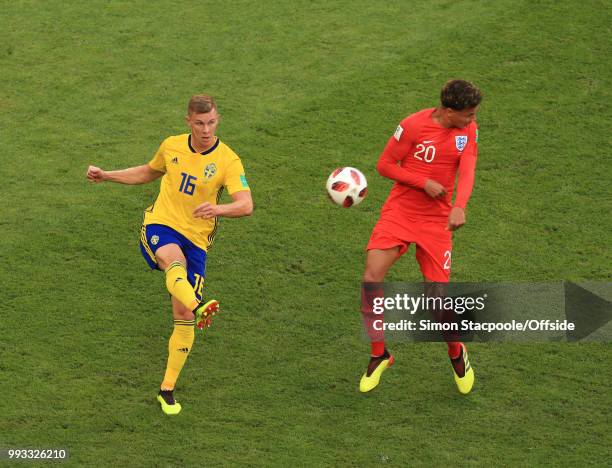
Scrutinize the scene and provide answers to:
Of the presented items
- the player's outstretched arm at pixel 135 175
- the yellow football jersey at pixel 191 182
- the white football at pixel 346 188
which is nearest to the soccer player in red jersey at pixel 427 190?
the white football at pixel 346 188

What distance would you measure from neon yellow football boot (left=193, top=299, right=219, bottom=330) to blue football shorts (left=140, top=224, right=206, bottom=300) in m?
0.46

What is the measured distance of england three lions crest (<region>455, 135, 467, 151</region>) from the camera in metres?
7.72

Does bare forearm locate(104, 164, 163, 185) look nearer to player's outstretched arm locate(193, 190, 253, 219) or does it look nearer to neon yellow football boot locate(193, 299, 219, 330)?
player's outstretched arm locate(193, 190, 253, 219)

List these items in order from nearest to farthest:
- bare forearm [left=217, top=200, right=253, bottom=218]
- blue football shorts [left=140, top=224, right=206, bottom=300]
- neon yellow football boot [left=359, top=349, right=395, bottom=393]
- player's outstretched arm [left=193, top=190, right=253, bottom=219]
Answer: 1. player's outstretched arm [left=193, top=190, right=253, bottom=219]
2. bare forearm [left=217, top=200, right=253, bottom=218]
3. blue football shorts [left=140, top=224, right=206, bottom=300]
4. neon yellow football boot [left=359, top=349, right=395, bottom=393]

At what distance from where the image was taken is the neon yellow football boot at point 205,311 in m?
7.22

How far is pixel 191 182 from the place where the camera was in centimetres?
775

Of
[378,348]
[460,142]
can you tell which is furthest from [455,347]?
[460,142]

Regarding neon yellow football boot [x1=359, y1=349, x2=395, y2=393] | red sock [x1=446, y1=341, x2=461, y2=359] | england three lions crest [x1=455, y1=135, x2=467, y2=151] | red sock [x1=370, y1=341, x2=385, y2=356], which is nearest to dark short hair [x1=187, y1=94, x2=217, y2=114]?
england three lions crest [x1=455, y1=135, x2=467, y2=151]

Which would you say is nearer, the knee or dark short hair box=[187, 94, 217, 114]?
dark short hair box=[187, 94, 217, 114]

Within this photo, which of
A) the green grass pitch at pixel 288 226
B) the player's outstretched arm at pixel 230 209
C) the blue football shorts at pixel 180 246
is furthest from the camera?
the blue football shorts at pixel 180 246

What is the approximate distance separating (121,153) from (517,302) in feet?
14.3

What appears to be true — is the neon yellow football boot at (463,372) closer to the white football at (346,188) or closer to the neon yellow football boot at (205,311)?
the white football at (346,188)

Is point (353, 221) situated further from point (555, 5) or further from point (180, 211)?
point (555, 5)

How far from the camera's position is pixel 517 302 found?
8953 mm
